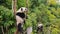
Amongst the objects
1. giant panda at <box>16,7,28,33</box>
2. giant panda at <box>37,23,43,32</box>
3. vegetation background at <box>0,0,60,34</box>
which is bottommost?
giant panda at <box>37,23,43,32</box>

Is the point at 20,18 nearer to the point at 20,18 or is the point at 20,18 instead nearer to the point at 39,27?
the point at 20,18

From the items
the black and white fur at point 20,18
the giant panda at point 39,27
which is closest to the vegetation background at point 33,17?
the giant panda at point 39,27

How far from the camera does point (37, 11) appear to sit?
6.01m

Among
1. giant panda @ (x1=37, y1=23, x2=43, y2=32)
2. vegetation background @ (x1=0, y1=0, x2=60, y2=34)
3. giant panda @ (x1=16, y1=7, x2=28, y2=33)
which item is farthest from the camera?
giant panda @ (x1=37, y1=23, x2=43, y2=32)

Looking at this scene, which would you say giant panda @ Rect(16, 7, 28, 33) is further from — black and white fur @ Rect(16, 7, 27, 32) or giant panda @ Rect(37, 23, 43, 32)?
giant panda @ Rect(37, 23, 43, 32)

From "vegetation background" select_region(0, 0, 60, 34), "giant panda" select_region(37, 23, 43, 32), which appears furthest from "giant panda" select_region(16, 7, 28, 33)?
"giant panda" select_region(37, 23, 43, 32)

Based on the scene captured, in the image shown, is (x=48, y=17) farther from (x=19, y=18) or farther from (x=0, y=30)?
(x=19, y=18)

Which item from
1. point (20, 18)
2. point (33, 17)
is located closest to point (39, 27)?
point (33, 17)

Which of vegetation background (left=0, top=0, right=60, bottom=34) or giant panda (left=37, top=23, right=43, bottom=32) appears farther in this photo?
giant panda (left=37, top=23, right=43, bottom=32)

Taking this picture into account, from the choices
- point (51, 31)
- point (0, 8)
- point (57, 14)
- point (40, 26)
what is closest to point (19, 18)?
point (0, 8)

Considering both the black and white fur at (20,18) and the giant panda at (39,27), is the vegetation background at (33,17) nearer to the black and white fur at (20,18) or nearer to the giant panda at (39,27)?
the giant panda at (39,27)

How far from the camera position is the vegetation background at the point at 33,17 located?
176 inches

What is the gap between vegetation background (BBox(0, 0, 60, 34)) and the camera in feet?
14.6

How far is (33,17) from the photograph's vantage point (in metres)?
5.23
